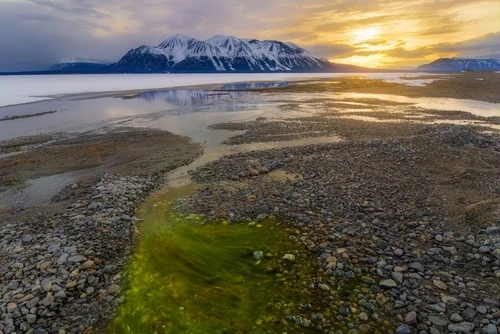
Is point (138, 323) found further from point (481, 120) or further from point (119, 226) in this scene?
point (481, 120)

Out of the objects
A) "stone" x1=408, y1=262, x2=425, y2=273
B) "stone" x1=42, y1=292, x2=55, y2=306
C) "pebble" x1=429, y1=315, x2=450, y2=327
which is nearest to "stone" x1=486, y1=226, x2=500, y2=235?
"stone" x1=408, y1=262, x2=425, y2=273

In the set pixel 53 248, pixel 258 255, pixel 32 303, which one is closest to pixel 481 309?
pixel 258 255

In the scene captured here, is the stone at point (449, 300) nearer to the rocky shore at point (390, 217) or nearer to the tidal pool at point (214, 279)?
the rocky shore at point (390, 217)

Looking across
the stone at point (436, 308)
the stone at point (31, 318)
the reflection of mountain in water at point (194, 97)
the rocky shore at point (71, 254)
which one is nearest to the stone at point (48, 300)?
the rocky shore at point (71, 254)

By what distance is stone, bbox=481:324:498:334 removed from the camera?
614 cm

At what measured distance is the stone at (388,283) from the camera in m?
7.60

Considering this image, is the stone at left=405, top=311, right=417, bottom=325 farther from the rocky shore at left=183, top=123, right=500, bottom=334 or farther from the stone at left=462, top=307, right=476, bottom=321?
the stone at left=462, top=307, right=476, bottom=321

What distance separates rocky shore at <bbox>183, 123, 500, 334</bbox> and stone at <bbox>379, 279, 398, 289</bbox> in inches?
1.0

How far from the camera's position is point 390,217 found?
431 inches

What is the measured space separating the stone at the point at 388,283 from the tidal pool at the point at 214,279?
4.70 ft

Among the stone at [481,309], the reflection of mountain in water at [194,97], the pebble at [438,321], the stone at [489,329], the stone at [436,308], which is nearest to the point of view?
the stone at [489,329]

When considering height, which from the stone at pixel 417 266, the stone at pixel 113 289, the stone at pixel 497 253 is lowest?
the stone at pixel 113 289

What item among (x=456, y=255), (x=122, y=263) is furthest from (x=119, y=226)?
(x=456, y=255)

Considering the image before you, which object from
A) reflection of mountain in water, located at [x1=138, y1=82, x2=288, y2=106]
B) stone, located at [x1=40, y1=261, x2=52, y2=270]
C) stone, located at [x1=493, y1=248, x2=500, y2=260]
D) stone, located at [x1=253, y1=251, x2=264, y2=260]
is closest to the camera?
stone, located at [x1=493, y1=248, x2=500, y2=260]
